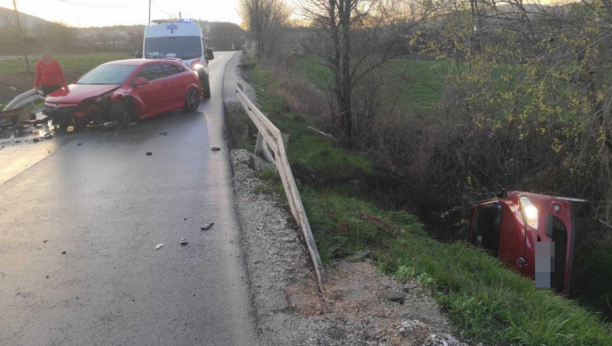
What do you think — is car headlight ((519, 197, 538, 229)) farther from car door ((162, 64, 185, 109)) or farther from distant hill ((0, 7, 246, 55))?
distant hill ((0, 7, 246, 55))

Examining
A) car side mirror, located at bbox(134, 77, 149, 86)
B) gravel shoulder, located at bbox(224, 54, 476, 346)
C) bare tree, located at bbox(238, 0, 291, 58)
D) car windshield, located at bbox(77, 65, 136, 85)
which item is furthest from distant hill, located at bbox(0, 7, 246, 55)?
gravel shoulder, located at bbox(224, 54, 476, 346)

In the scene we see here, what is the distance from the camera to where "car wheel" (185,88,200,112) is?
14047mm

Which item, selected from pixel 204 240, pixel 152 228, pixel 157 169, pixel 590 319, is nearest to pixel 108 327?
pixel 204 240

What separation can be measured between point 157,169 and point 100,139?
3099mm

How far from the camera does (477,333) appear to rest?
11.2 feet

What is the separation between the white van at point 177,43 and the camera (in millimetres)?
17669

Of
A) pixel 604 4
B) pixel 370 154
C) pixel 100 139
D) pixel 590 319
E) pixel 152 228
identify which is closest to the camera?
pixel 590 319

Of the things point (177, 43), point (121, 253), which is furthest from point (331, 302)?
point (177, 43)

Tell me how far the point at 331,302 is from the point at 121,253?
2457 millimetres

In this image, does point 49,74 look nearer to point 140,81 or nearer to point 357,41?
point 140,81

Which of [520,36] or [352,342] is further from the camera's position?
[520,36]

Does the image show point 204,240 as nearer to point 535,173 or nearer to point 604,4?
point 604,4

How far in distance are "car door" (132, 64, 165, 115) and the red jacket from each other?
2.33 metres

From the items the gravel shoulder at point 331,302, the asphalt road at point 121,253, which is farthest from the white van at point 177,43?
the gravel shoulder at point 331,302
